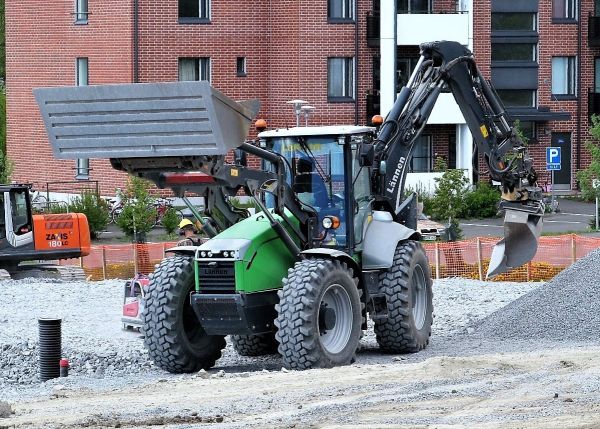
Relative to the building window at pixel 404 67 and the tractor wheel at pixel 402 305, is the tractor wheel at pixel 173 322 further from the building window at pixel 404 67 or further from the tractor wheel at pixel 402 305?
the building window at pixel 404 67

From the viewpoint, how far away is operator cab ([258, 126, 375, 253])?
1823cm

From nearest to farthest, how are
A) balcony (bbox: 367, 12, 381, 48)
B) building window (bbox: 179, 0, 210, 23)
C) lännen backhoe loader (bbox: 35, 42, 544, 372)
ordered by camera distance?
lännen backhoe loader (bbox: 35, 42, 544, 372)
building window (bbox: 179, 0, 210, 23)
balcony (bbox: 367, 12, 381, 48)

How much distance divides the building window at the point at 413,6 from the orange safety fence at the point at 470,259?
20.9 meters

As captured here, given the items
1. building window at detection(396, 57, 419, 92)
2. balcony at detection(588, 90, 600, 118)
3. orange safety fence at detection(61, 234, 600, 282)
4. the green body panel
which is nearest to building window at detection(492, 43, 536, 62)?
balcony at detection(588, 90, 600, 118)

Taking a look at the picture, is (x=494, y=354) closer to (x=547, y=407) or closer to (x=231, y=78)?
(x=547, y=407)

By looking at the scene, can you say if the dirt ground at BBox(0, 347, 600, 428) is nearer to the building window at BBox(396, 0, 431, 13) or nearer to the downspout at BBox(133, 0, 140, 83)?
the downspout at BBox(133, 0, 140, 83)

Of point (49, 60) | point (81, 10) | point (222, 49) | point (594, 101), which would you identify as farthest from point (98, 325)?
point (594, 101)

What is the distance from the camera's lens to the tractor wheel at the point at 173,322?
57.9 ft

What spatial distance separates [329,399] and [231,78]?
36.6m

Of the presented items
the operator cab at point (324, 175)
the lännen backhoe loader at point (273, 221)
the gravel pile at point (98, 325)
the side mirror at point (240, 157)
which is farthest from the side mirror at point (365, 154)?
the gravel pile at point (98, 325)

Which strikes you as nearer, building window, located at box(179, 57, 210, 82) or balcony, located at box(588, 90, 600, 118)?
building window, located at box(179, 57, 210, 82)

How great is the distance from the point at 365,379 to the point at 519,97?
40165 millimetres

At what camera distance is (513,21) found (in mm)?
54594

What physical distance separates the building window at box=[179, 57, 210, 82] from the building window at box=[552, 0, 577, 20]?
13684mm
